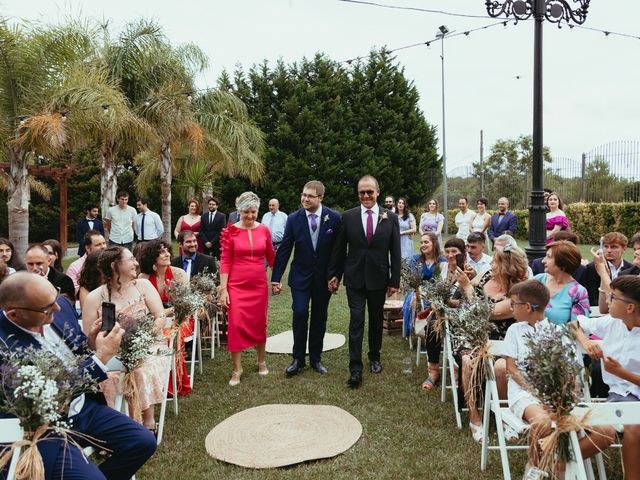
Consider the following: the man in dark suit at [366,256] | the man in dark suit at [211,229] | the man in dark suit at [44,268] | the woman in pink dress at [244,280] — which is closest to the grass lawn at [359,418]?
the woman in pink dress at [244,280]

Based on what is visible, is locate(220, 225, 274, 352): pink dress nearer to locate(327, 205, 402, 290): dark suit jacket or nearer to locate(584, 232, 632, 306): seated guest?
locate(327, 205, 402, 290): dark suit jacket

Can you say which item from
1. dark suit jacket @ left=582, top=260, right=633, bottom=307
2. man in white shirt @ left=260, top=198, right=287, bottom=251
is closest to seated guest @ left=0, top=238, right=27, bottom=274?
dark suit jacket @ left=582, top=260, right=633, bottom=307

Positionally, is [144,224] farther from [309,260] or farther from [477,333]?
[477,333]

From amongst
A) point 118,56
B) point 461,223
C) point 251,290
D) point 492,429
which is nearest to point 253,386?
point 251,290

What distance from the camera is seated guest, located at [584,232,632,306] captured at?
552cm

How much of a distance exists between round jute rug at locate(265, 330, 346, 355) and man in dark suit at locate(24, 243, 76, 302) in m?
2.57

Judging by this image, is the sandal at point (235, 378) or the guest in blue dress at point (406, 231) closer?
the sandal at point (235, 378)

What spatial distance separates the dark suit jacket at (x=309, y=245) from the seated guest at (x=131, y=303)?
1.89 metres

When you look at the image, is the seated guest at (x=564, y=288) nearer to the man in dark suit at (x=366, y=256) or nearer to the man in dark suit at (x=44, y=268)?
the man in dark suit at (x=366, y=256)

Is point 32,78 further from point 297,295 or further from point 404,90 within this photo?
point 404,90

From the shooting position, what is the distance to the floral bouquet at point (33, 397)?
2488 millimetres

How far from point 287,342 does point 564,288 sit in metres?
4.07

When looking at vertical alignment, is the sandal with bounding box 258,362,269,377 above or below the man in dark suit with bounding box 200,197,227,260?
below

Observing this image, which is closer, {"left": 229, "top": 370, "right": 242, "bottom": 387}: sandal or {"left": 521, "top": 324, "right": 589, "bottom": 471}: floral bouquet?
{"left": 521, "top": 324, "right": 589, "bottom": 471}: floral bouquet
